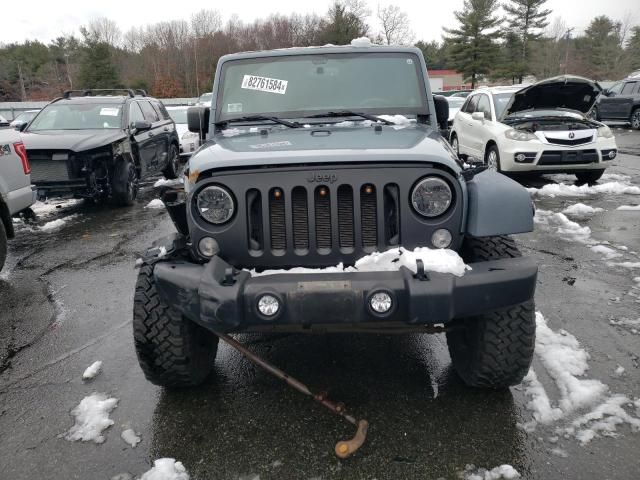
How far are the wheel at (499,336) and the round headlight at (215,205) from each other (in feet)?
4.11

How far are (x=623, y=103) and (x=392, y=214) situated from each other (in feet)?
63.9

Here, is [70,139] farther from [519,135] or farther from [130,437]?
[519,135]

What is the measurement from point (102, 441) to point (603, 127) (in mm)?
9319

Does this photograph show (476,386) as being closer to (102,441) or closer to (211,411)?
(211,411)

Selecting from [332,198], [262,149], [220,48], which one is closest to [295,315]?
[332,198]

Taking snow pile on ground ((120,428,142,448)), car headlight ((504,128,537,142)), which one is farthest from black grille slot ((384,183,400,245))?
car headlight ((504,128,537,142))

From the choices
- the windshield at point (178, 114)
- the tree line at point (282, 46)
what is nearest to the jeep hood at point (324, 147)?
the windshield at point (178, 114)

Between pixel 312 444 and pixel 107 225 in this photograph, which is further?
pixel 107 225

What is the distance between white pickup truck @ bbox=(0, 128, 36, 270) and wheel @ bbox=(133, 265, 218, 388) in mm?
Answer: 3194

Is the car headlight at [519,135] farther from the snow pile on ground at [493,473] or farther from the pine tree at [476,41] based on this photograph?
the pine tree at [476,41]

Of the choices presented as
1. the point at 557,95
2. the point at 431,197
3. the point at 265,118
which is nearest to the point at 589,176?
the point at 557,95

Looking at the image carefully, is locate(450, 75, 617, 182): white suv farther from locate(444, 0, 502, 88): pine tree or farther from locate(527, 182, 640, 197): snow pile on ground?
locate(444, 0, 502, 88): pine tree

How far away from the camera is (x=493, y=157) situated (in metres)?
9.45

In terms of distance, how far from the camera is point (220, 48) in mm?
55250
